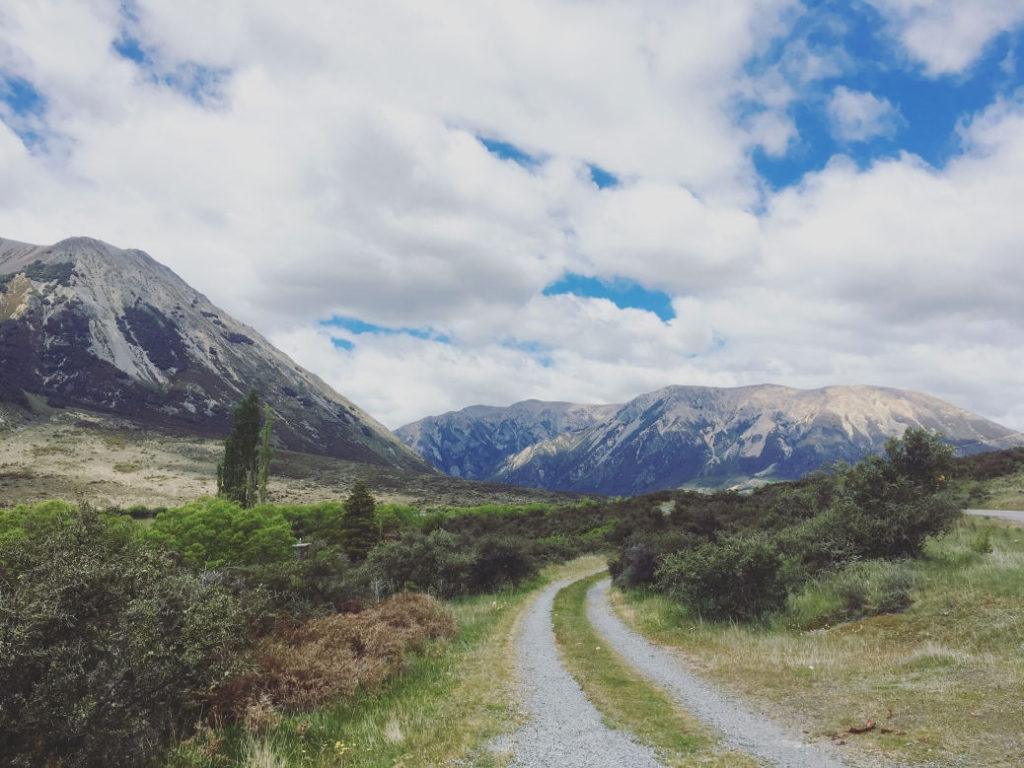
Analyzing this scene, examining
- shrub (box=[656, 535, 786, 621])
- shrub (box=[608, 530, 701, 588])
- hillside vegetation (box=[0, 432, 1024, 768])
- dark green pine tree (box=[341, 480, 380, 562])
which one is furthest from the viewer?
dark green pine tree (box=[341, 480, 380, 562])

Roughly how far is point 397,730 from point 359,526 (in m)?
47.7

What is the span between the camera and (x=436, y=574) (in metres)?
35.0

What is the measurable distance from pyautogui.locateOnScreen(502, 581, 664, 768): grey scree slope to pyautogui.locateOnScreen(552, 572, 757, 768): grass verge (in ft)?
1.10

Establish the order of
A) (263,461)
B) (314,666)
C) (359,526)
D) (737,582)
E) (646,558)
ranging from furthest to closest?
(263,461)
(359,526)
(646,558)
(737,582)
(314,666)

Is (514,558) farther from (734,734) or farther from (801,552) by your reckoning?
(734,734)

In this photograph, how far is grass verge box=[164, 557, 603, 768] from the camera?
9.05 meters

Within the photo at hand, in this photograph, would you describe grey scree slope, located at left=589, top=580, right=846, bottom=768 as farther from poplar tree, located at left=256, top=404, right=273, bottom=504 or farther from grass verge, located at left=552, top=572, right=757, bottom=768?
poplar tree, located at left=256, top=404, right=273, bottom=504

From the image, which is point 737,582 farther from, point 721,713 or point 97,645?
point 97,645

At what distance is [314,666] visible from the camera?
12688 millimetres

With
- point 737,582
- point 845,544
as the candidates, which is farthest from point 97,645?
point 845,544

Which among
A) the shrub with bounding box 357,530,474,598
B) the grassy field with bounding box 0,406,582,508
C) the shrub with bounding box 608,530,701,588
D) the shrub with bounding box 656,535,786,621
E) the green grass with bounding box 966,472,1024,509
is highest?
the green grass with bounding box 966,472,1024,509

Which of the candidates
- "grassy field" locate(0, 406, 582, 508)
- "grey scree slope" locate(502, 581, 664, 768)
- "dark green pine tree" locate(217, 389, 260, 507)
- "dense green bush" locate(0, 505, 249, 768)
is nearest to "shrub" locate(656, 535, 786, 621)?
"grey scree slope" locate(502, 581, 664, 768)

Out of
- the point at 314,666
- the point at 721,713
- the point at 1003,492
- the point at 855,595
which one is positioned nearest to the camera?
the point at 721,713

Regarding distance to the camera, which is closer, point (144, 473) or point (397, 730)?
point (397, 730)
